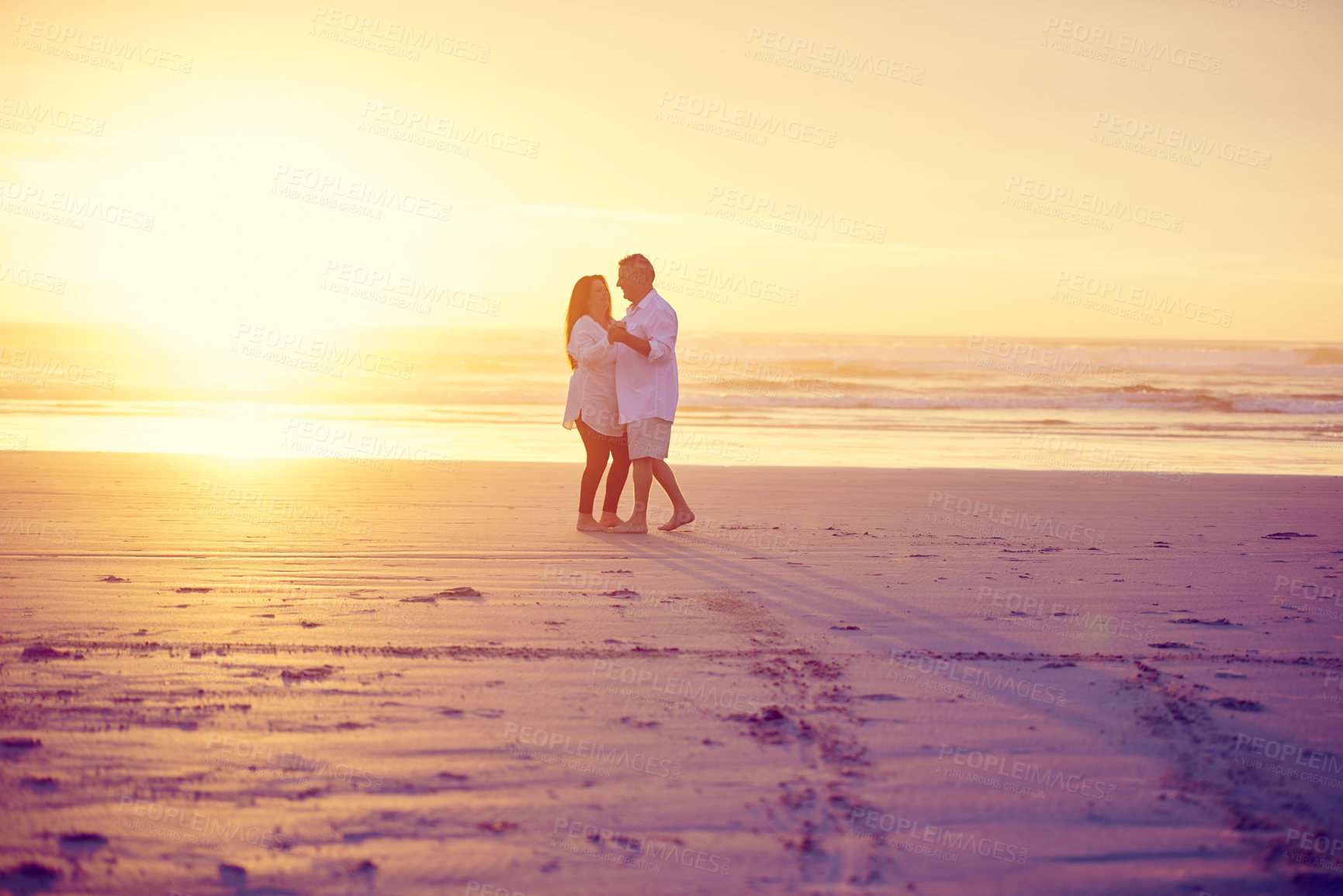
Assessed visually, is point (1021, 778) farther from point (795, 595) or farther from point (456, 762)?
point (795, 595)

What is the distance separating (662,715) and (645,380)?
357 cm

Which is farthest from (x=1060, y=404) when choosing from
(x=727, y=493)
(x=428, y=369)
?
(x=428, y=369)

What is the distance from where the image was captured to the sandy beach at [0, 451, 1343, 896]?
7.49 ft

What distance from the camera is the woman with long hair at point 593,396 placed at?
660 centimetres

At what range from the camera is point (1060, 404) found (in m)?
21.9

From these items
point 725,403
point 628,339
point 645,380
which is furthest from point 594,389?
point 725,403

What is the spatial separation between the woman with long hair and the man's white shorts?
0.09 m

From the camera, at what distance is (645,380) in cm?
645

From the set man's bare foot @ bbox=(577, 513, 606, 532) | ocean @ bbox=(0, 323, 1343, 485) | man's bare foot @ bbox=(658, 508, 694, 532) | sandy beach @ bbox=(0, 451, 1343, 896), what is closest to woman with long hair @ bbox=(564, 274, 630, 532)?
man's bare foot @ bbox=(577, 513, 606, 532)

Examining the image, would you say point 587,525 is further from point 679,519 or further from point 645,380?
point 645,380

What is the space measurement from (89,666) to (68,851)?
1.38 metres

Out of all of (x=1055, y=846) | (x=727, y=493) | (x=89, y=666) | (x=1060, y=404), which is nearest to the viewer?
(x=1055, y=846)

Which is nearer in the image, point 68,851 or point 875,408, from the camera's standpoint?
point 68,851

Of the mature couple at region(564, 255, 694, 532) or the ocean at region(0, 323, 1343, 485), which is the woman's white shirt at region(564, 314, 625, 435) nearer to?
the mature couple at region(564, 255, 694, 532)
